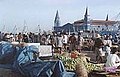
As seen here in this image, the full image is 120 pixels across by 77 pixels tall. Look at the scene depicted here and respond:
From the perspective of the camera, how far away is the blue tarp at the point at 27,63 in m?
8.32

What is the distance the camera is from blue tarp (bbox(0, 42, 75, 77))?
8.32m

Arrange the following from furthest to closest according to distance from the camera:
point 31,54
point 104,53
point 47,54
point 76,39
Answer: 1. point 76,39
2. point 104,53
3. point 47,54
4. point 31,54

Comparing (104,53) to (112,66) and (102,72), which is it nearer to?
(112,66)

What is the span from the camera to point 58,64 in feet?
27.2

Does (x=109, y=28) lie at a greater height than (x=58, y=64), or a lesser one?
greater

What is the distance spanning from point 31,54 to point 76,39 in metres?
11.3

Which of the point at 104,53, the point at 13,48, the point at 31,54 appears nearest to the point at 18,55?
the point at 31,54

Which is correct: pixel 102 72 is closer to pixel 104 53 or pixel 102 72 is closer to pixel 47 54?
pixel 47 54

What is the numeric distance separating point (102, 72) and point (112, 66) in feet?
3.31

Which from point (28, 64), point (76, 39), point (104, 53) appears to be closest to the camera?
point (28, 64)

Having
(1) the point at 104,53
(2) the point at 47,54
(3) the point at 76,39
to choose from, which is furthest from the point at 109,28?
(2) the point at 47,54

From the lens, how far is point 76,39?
20703 mm

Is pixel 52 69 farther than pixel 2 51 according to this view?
No

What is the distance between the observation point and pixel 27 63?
9.06 metres
